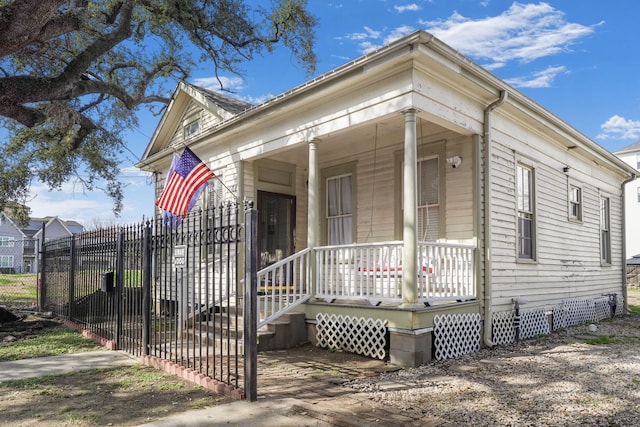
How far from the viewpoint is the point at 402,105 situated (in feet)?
22.6

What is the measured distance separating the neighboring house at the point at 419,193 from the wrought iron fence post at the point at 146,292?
5.40ft

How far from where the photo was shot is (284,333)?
772 cm

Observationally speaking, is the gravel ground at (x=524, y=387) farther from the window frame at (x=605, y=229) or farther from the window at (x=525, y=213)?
the window frame at (x=605, y=229)

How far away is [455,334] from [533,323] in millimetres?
3086

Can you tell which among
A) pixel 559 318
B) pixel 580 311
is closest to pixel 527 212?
pixel 559 318

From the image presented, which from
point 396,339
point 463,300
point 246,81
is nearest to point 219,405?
point 396,339

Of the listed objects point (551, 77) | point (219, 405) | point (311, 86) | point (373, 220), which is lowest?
point (219, 405)

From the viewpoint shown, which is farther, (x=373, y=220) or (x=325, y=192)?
(x=325, y=192)

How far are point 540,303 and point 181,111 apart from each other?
11.0 meters

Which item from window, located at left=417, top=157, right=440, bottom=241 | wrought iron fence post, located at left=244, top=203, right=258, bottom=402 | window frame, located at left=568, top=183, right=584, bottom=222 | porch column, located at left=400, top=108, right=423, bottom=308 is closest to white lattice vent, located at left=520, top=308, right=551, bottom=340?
window, located at left=417, top=157, right=440, bottom=241

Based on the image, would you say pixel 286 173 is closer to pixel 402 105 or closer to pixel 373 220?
pixel 373 220

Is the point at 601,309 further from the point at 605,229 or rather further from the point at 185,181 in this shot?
the point at 185,181

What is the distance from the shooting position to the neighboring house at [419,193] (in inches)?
271

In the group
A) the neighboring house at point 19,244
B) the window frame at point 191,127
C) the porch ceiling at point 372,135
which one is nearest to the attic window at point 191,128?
the window frame at point 191,127
